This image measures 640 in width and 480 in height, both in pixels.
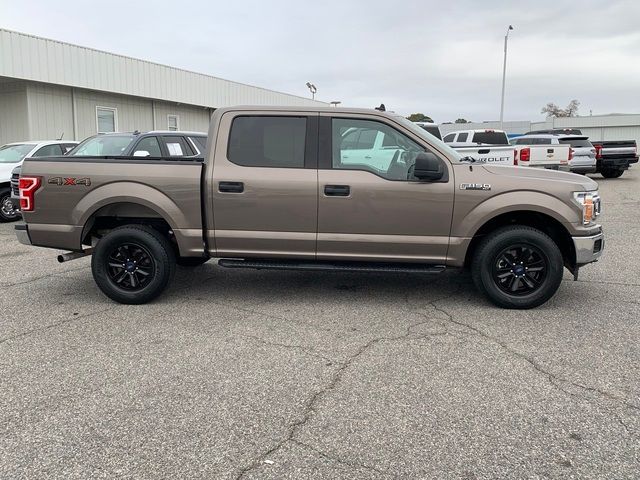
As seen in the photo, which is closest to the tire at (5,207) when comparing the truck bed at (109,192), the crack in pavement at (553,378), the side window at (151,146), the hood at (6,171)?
the hood at (6,171)

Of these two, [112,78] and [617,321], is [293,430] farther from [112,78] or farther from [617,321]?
[112,78]

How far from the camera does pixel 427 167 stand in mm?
4984

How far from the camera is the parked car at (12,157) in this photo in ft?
36.4

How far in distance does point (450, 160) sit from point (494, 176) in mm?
451

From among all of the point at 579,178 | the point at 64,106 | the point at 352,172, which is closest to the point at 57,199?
the point at 352,172

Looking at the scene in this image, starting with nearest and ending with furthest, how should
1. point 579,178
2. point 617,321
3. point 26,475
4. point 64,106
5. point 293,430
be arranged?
point 26,475 < point 293,430 < point 617,321 < point 579,178 < point 64,106

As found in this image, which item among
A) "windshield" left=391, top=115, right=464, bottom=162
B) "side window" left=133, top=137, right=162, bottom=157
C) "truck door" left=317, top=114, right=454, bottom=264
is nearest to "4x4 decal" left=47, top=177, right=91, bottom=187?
"truck door" left=317, top=114, right=454, bottom=264

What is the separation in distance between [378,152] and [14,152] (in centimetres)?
995

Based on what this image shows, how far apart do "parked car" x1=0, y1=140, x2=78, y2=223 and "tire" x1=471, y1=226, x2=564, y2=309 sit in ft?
31.5

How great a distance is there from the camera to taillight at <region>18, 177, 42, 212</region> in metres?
5.35

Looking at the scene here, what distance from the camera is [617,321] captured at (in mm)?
4996

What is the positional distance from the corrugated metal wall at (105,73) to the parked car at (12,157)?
4.36 metres

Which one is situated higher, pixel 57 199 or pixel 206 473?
pixel 57 199

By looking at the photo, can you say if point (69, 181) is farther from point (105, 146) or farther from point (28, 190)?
point (105, 146)
